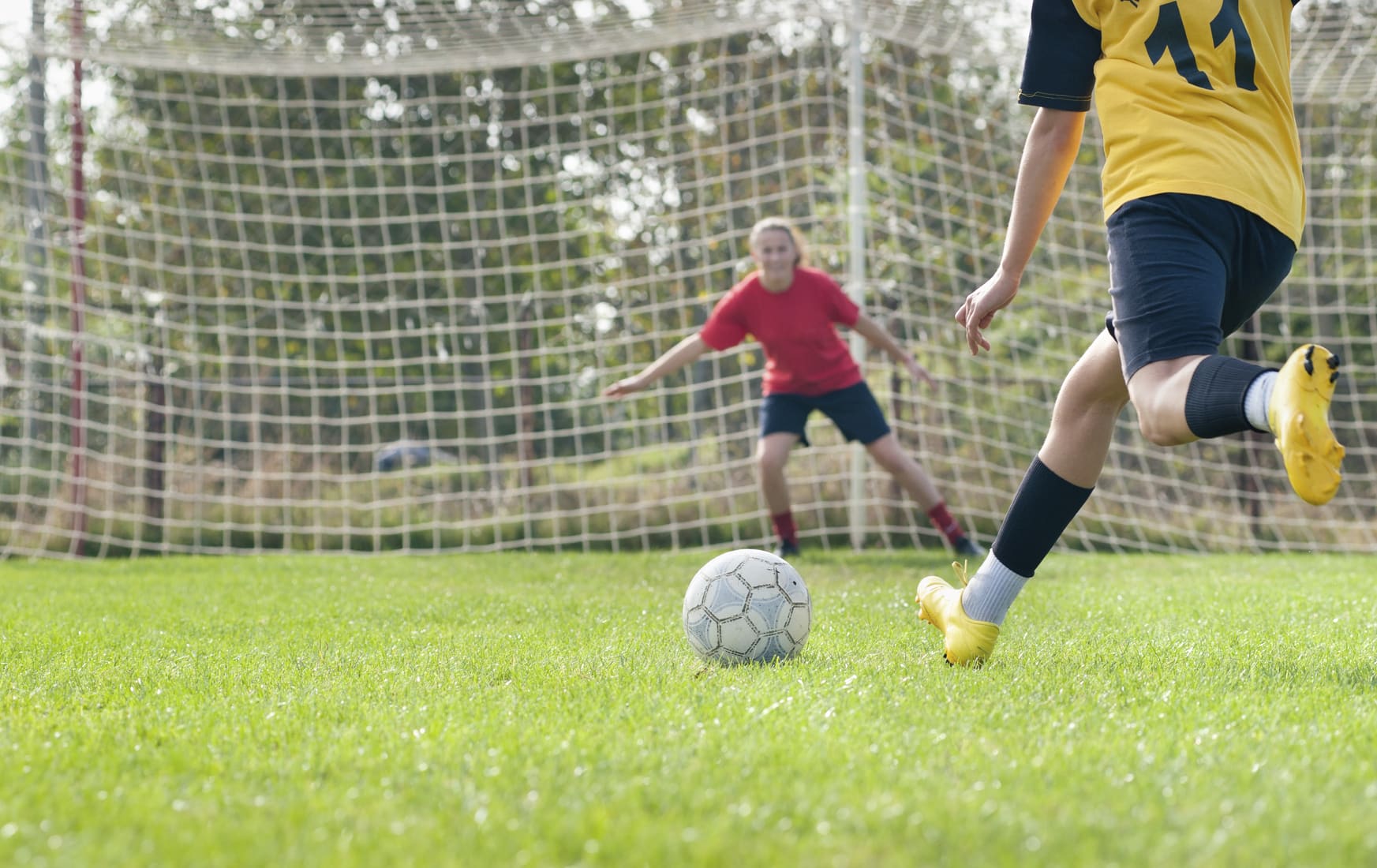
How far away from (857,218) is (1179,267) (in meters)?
5.31

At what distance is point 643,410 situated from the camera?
36.1ft

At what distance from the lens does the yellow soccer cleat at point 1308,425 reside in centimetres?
174

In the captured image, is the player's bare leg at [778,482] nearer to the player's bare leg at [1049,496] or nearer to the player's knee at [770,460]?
the player's knee at [770,460]

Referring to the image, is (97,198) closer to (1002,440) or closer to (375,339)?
(375,339)

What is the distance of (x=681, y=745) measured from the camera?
182 centimetres

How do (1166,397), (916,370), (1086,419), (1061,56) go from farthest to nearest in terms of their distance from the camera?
(916,370), (1086,419), (1061,56), (1166,397)

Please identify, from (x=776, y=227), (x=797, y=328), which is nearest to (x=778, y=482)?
(x=797, y=328)

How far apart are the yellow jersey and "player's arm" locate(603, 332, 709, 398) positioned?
3.38 metres

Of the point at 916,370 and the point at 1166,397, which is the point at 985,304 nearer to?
the point at 1166,397

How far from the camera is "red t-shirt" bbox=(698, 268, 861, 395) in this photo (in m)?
6.06

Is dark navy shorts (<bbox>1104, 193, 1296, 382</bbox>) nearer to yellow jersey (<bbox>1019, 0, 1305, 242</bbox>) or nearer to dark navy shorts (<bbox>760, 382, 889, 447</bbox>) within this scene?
yellow jersey (<bbox>1019, 0, 1305, 242</bbox>)

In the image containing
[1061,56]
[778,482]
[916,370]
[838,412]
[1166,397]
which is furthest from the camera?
[778,482]

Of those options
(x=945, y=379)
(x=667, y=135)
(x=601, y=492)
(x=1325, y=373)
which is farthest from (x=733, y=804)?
(x=667, y=135)

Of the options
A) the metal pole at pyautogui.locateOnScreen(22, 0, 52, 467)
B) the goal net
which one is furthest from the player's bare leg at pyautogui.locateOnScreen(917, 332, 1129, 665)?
the metal pole at pyautogui.locateOnScreen(22, 0, 52, 467)
